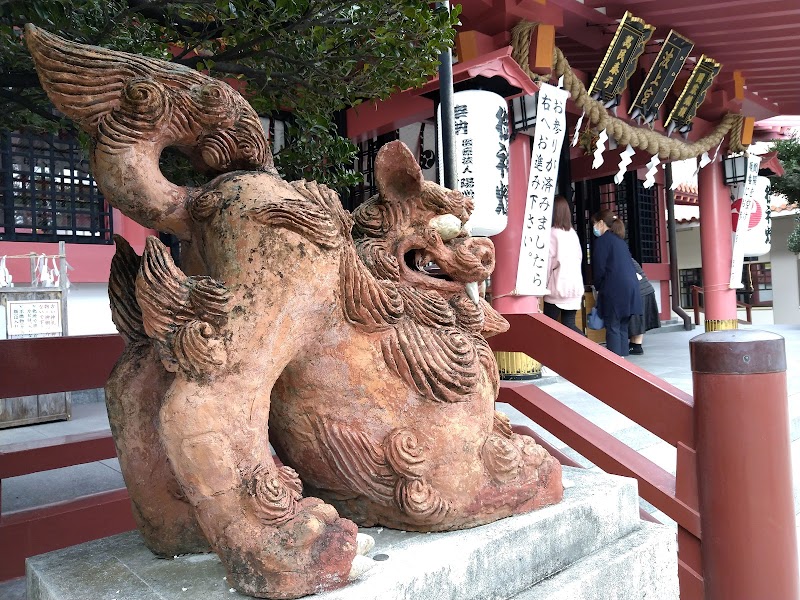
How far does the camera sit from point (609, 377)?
1813mm

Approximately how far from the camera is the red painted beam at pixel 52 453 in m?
1.84

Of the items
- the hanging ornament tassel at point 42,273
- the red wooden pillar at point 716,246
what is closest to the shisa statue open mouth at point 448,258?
the hanging ornament tassel at point 42,273

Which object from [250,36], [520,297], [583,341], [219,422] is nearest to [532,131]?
[520,297]

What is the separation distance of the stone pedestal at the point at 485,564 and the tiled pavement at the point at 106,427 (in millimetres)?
555

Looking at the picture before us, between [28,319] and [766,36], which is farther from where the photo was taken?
[766,36]

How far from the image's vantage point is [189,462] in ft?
2.69

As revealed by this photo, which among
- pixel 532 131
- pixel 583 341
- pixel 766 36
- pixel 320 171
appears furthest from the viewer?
pixel 766 36

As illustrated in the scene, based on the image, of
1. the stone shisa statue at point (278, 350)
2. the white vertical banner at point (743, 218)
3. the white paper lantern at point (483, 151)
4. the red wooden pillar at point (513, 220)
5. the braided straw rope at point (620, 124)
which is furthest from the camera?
the white vertical banner at point (743, 218)

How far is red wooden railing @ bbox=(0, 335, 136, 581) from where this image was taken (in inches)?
66.9

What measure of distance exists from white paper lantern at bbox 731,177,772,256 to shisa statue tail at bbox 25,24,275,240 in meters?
7.14

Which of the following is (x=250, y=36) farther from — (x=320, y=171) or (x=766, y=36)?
(x=766, y=36)

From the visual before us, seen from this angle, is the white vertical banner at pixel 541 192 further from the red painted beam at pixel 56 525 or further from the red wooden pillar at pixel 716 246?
the red wooden pillar at pixel 716 246

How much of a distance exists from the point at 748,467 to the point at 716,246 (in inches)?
230

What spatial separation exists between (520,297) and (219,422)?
354 cm
